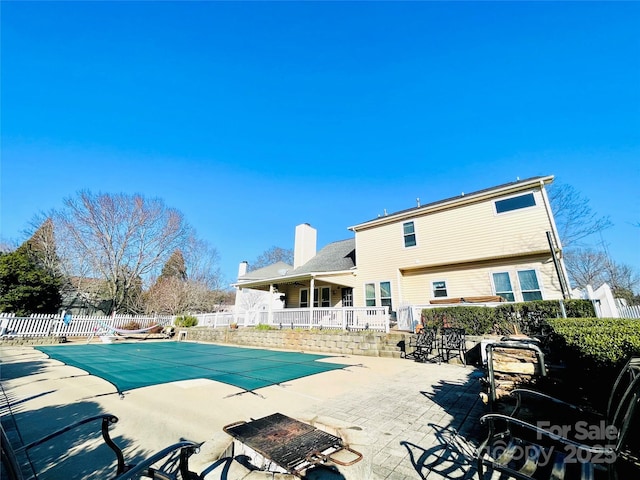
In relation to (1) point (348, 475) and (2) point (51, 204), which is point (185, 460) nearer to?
(1) point (348, 475)

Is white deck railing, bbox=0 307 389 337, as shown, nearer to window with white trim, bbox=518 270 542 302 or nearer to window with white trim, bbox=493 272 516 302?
window with white trim, bbox=493 272 516 302

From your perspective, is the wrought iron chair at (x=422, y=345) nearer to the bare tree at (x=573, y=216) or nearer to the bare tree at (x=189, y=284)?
the bare tree at (x=573, y=216)

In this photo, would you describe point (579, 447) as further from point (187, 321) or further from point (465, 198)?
point (187, 321)

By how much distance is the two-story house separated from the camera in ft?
34.1

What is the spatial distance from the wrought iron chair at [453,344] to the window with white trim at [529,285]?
14.6 feet

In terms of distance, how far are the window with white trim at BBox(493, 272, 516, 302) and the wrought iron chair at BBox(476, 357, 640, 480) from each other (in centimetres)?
967

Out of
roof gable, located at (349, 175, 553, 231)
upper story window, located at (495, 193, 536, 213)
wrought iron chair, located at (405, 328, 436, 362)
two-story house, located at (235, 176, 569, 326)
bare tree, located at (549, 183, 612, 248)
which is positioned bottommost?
wrought iron chair, located at (405, 328, 436, 362)

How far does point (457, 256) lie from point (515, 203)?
10.8ft

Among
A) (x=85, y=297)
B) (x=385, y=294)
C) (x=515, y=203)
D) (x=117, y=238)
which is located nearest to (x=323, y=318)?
(x=385, y=294)

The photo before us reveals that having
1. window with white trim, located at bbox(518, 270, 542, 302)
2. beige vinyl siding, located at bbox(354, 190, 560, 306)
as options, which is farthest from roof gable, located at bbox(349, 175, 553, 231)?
window with white trim, located at bbox(518, 270, 542, 302)

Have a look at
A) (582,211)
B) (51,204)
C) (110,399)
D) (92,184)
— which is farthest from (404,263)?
(51,204)

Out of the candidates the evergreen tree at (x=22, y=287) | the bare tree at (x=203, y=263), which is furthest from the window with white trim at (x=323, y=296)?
the evergreen tree at (x=22, y=287)

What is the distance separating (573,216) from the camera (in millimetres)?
17984

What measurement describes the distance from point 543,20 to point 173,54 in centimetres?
1844
